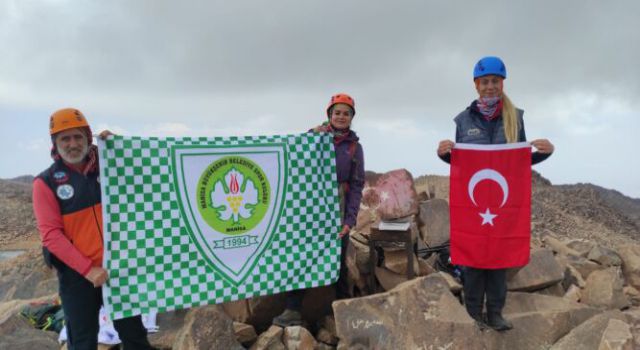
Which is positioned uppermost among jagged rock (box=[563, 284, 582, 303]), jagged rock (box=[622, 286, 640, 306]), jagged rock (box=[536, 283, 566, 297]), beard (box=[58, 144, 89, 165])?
beard (box=[58, 144, 89, 165])

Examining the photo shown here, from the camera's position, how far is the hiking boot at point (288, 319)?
5.07 meters

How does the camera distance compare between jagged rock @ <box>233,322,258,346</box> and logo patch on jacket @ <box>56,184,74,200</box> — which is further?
jagged rock @ <box>233,322,258,346</box>

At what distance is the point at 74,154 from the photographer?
12.6 feet

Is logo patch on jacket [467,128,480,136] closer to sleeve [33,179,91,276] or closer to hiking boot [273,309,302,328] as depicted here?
hiking boot [273,309,302,328]

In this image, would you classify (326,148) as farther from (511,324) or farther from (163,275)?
(511,324)

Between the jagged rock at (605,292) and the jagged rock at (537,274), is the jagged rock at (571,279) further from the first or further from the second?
the jagged rock at (537,274)

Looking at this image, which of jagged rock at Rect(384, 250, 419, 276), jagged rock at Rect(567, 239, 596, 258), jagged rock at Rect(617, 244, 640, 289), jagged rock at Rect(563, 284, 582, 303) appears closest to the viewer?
jagged rock at Rect(384, 250, 419, 276)

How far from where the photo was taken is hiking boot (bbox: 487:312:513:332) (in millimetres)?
4793

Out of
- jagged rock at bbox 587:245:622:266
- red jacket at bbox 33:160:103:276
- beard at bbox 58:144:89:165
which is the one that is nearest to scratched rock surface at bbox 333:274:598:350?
red jacket at bbox 33:160:103:276

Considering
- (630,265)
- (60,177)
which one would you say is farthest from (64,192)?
(630,265)

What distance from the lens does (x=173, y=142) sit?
457 cm

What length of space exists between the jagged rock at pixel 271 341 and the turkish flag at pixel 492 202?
1971 mm

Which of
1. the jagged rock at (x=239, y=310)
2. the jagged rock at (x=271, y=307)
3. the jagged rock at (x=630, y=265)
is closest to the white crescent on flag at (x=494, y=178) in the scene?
the jagged rock at (x=271, y=307)

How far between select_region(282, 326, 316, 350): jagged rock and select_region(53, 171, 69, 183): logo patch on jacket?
99.9 inches
